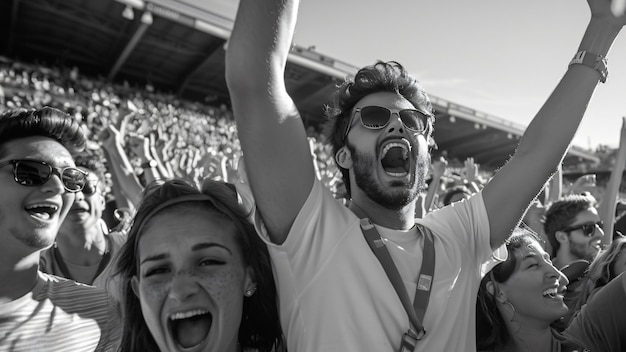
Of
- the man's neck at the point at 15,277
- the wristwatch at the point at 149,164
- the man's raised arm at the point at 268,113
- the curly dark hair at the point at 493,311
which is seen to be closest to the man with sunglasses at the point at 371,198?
the man's raised arm at the point at 268,113

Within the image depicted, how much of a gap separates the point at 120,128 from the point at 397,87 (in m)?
2.87

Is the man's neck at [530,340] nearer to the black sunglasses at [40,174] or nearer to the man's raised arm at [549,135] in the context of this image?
the man's raised arm at [549,135]

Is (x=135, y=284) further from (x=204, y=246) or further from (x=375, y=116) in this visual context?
(x=375, y=116)

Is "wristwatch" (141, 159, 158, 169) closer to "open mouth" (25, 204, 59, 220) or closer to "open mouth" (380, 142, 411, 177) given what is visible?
"open mouth" (25, 204, 59, 220)

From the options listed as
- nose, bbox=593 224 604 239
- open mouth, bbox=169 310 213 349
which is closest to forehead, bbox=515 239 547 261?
nose, bbox=593 224 604 239

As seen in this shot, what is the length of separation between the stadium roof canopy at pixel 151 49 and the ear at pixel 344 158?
13.9 meters

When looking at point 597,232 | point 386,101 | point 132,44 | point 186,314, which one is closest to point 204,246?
point 186,314

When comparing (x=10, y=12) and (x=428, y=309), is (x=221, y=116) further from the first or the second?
(x=428, y=309)

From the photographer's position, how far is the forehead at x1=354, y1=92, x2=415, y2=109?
5.89 feet

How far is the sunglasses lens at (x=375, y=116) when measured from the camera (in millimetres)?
1721

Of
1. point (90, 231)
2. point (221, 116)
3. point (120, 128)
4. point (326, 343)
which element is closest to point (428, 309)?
point (326, 343)

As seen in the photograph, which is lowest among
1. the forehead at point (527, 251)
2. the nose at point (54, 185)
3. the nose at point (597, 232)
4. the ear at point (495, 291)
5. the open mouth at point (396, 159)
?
the nose at point (54, 185)

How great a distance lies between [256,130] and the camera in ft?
4.25

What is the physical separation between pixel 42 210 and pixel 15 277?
28 centimetres
